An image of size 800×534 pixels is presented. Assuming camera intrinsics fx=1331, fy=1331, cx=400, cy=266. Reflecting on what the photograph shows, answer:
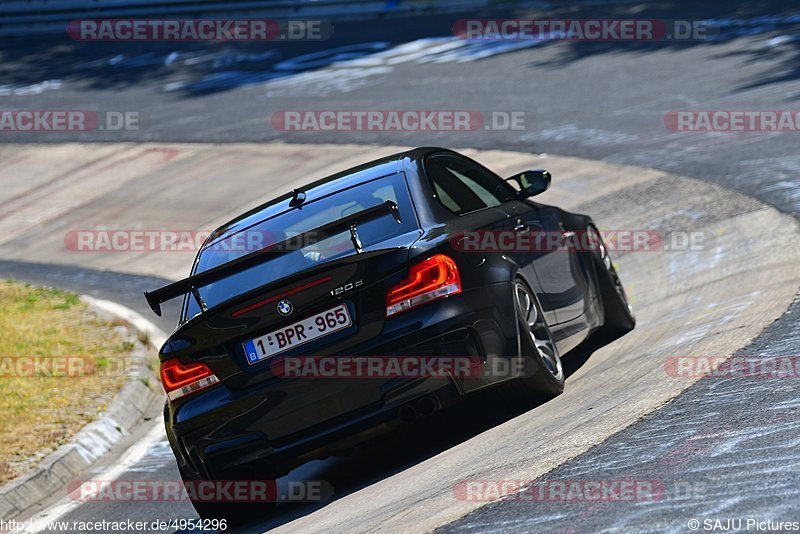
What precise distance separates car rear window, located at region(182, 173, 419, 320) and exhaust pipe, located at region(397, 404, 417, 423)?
30.9 inches

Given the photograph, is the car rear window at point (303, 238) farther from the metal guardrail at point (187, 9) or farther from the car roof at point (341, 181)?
the metal guardrail at point (187, 9)

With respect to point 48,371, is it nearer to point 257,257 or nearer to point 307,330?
point 257,257

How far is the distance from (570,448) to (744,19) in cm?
1534

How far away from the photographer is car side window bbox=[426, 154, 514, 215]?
7078 mm

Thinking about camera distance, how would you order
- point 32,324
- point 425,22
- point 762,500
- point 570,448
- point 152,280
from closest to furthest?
point 762,500
point 570,448
point 32,324
point 152,280
point 425,22

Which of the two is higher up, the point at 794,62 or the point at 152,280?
the point at 794,62

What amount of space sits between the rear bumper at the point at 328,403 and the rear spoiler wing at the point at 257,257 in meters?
0.50

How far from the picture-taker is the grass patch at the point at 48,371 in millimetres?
8820

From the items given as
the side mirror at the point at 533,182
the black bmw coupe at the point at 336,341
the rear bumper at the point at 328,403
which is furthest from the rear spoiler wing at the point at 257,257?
the side mirror at the point at 533,182

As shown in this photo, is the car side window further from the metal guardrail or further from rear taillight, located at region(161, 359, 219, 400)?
the metal guardrail

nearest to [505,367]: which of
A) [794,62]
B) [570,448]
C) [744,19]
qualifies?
[570,448]

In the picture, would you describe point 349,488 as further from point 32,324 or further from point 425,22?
point 425,22

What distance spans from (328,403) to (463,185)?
6.07 feet

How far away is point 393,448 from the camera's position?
711 centimetres
